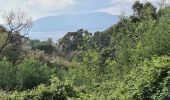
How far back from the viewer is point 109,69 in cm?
2616

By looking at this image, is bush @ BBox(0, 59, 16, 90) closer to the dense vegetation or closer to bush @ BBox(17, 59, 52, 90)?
the dense vegetation

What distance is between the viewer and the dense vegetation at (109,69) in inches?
504

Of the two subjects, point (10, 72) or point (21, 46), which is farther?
point (21, 46)

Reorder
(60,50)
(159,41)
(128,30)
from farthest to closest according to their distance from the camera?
1. (60,50)
2. (128,30)
3. (159,41)

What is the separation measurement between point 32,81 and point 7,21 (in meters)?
16.6

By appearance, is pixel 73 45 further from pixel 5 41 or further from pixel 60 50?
pixel 5 41

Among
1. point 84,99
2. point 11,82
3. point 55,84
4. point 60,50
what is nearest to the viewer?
point 84,99

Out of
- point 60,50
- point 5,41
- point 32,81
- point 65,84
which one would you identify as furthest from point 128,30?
point 60,50

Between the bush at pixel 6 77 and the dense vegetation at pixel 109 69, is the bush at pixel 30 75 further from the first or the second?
the bush at pixel 6 77

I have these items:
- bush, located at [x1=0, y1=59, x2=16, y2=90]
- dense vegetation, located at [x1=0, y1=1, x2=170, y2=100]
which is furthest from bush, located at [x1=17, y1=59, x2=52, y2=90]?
bush, located at [x1=0, y1=59, x2=16, y2=90]

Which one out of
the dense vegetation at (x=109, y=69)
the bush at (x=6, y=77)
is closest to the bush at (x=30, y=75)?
the dense vegetation at (x=109, y=69)

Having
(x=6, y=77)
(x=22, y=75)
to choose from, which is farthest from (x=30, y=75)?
(x=6, y=77)

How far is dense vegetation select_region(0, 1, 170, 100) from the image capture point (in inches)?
504

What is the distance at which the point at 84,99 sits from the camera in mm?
12914
